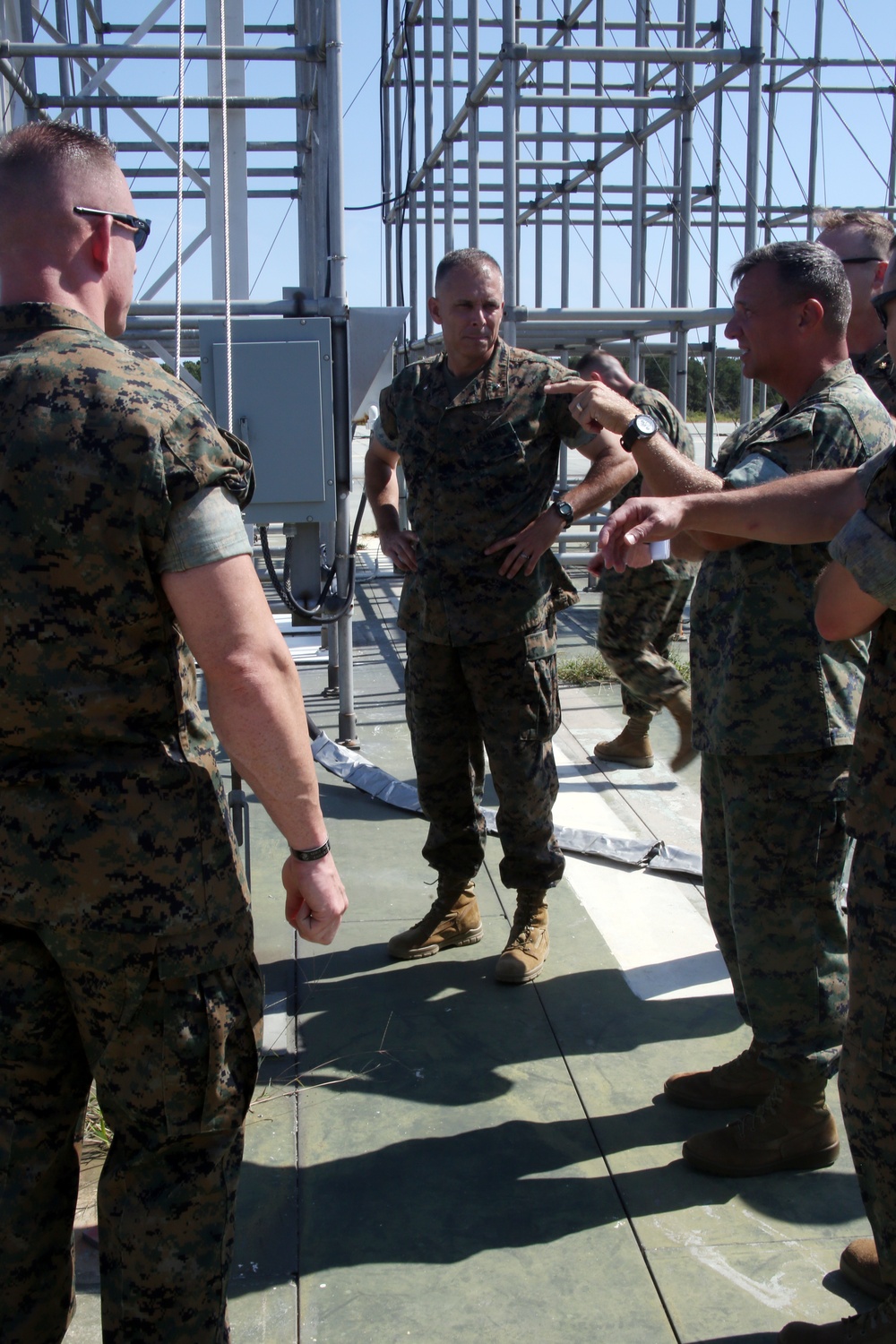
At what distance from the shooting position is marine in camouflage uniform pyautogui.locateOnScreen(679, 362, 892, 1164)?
7.56ft

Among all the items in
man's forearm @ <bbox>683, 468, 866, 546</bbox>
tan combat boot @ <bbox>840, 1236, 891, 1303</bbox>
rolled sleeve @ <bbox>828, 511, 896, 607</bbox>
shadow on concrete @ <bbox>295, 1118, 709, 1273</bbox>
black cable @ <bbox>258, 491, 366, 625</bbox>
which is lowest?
shadow on concrete @ <bbox>295, 1118, 709, 1273</bbox>

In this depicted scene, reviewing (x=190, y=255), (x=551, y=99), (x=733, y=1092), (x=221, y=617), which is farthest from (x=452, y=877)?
(x=551, y=99)

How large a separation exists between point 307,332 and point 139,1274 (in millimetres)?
3216

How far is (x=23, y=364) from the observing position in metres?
1.50

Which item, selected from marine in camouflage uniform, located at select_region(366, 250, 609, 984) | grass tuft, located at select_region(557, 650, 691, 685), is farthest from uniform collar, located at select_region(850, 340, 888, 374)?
grass tuft, located at select_region(557, 650, 691, 685)

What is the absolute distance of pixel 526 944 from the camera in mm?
3289

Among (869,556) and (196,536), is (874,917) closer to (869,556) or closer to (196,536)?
(869,556)

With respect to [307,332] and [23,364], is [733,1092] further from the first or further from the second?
[307,332]

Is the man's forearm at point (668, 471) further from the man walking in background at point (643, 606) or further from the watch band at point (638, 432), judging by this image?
the man walking in background at point (643, 606)

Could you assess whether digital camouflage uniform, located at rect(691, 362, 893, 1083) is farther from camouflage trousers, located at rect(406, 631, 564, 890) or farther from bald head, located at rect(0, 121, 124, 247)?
bald head, located at rect(0, 121, 124, 247)

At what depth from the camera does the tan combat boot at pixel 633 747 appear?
5.16 metres

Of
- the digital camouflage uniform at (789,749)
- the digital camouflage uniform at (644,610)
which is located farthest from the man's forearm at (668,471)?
the digital camouflage uniform at (644,610)

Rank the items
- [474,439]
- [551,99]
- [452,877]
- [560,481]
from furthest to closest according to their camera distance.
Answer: [560,481] → [551,99] → [452,877] → [474,439]

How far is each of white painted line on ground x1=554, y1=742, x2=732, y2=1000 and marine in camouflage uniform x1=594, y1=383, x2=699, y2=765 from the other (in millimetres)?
634
